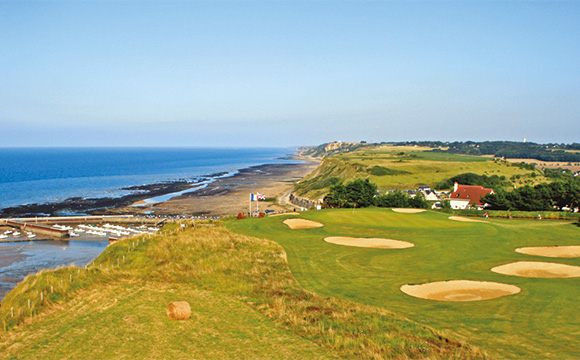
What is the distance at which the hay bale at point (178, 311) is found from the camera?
15734 mm

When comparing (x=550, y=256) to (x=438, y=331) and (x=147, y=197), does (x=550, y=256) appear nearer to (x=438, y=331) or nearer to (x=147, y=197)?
(x=438, y=331)

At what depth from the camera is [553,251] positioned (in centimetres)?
2880

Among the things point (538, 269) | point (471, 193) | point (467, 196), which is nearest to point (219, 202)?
point (467, 196)

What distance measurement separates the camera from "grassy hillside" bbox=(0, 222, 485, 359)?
1312cm

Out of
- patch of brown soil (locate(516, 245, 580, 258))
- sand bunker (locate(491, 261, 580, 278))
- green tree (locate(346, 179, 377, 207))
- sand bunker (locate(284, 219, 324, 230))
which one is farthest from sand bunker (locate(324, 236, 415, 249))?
green tree (locate(346, 179, 377, 207))

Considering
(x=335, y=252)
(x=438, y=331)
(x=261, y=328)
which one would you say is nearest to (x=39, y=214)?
(x=335, y=252)

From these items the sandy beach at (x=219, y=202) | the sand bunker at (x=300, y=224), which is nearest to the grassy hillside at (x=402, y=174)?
the sandy beach at (x=219, y=202)

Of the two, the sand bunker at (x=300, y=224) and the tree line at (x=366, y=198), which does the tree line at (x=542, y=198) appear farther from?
the sand bunker at (x=300, y=224)

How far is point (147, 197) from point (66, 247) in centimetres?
4949

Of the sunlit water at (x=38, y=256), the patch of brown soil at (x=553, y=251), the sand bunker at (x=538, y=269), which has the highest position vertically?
the sand bunker at (x=538, y=269)

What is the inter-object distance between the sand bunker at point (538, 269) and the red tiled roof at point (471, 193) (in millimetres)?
49199

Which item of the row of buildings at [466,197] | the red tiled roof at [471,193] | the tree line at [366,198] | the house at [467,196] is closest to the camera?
the tree line at [366,198]

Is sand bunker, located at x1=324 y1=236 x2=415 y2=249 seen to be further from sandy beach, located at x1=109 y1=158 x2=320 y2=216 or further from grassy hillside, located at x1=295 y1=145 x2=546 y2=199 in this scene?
grassy hillside, located at x1=295 y1=145 x2=546 y2=199

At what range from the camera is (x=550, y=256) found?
27.6m
